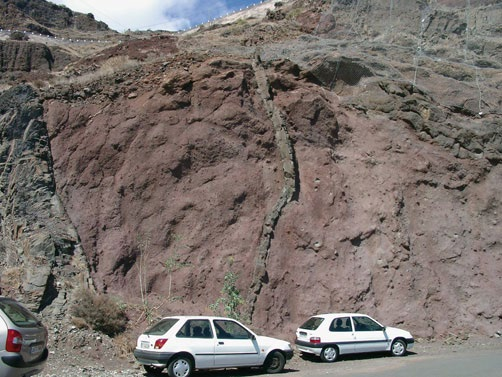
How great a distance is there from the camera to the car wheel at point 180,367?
10.6 metres

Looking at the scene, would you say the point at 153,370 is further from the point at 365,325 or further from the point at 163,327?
the point at 365,325

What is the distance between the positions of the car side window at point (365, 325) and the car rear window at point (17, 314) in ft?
27.6

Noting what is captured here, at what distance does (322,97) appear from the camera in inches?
834

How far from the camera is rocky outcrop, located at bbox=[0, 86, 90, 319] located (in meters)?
14.1

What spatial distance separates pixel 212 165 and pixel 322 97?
570 cm

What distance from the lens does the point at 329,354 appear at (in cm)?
1356

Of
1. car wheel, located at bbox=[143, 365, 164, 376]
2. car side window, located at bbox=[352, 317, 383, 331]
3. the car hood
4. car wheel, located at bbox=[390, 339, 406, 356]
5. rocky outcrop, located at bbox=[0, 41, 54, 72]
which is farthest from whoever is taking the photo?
rocky outcrop, located at bbox=[0, 41, 54, 72]

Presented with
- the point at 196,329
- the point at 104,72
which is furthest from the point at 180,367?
the point at 104,72

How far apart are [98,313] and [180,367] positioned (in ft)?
11.7

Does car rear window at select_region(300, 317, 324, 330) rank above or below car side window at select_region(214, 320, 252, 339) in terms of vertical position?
below

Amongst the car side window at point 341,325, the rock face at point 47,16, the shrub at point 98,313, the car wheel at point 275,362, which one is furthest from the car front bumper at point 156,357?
the rock face at point 47,16

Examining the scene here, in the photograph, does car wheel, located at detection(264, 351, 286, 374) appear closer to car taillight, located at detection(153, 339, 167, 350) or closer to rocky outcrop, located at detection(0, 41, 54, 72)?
car taillight, located at detection(153, 339, 167, 350)

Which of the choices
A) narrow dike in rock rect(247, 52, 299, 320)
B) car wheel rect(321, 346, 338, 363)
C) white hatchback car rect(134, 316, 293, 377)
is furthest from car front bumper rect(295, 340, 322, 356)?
narrow dike in rock rect(247, 52, 299, 320)

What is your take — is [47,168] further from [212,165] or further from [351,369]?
[351,369]
